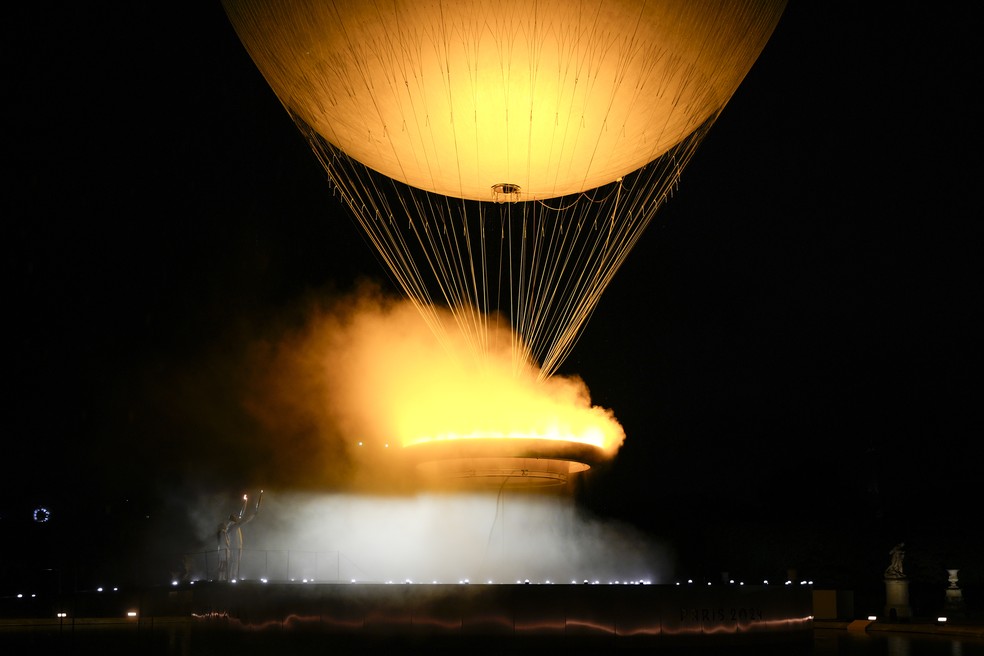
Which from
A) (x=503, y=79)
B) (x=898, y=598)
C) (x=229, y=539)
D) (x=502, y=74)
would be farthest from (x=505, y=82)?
(x=898, y=598)

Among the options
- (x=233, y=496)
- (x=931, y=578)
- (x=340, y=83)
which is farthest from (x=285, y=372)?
(x=931, y=578)

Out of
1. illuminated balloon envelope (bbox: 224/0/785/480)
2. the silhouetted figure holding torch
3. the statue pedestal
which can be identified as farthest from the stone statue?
the silhouetted figure holding torch

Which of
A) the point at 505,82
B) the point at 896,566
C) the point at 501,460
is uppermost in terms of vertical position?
the point at 505,82

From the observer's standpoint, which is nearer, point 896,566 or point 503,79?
point 503,79

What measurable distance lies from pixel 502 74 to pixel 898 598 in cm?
2287

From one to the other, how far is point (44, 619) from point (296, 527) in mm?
6906

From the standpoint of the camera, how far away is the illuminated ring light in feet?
51.5

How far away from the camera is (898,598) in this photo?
89.4 ft

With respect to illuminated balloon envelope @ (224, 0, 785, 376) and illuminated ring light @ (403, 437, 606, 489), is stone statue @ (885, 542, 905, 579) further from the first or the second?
illuminated balloon envelope @ (224, 0, 785, 376)

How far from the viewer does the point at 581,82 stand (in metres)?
12.9

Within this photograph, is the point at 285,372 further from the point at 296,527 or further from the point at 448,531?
the point at 448,531

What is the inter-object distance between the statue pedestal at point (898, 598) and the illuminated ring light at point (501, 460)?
51.0 ft

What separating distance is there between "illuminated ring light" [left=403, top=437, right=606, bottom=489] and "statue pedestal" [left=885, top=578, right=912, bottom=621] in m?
15.5

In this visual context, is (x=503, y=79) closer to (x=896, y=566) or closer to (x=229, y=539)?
(x=229, y=539)
